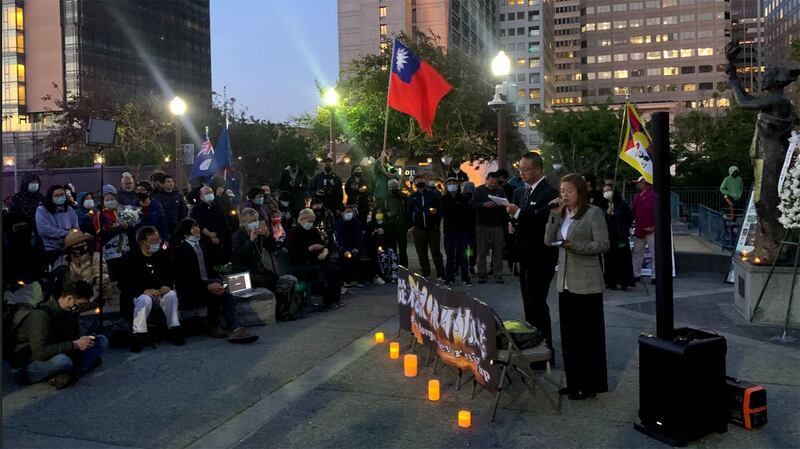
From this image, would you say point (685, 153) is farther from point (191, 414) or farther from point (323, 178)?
point (191, 414)

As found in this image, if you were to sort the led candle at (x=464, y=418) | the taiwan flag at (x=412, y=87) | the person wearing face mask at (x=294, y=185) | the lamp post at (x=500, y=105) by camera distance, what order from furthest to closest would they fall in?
the lamp post at (x=500, y=105)
the person wearing face mask at (x=294, y=185)
the taiwan flag at (x=412, y=87)
the led candle at (x=464, y=418)

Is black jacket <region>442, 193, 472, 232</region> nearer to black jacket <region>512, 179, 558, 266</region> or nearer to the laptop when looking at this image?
the laptop

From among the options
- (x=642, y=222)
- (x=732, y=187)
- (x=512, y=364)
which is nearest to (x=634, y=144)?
(x=642, y=222)

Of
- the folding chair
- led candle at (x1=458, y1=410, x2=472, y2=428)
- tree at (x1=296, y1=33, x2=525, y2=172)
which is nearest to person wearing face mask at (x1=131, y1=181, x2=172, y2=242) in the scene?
the folding chair

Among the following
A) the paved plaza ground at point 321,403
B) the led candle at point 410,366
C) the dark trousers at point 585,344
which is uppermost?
the dark trousers at point 585,344

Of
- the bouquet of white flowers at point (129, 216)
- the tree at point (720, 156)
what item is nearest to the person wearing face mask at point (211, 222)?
the bouquet of white flowers at point (129, 216)

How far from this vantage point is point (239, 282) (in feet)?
28.8

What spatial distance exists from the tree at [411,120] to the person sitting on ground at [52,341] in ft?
100

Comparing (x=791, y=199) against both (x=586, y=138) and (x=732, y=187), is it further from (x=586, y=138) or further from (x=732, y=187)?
(x=586, y=138)

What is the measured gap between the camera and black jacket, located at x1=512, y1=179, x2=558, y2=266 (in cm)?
652

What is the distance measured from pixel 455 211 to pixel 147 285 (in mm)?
5746

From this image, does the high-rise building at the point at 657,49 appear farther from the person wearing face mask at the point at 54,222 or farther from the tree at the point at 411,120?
the person wearing face mask at the point at 54,222

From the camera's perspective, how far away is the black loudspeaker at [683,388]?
4.67m

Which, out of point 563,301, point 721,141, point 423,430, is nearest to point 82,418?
point 423,430
